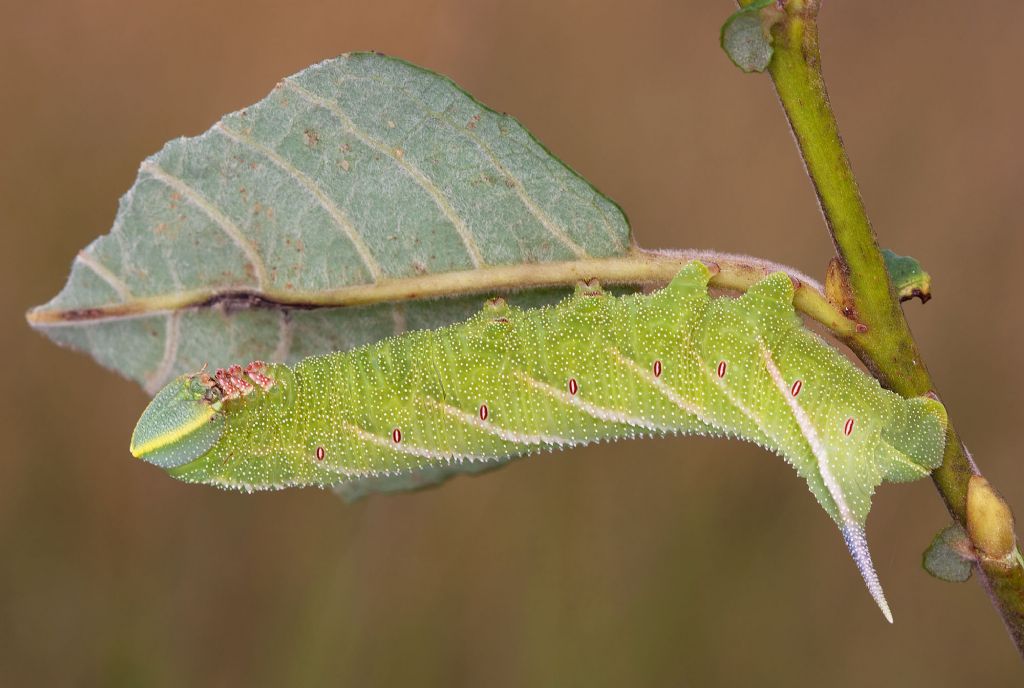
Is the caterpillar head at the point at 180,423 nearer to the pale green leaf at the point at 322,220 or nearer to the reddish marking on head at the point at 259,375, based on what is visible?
the reddish marking on head at the point at 259,375

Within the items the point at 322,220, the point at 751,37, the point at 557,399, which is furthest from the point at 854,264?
the point at 322,220

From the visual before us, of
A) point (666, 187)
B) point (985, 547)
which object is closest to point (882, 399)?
point (985, 547)

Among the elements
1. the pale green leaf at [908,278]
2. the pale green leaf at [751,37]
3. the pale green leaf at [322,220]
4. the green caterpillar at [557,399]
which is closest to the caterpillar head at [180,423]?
the green caterpillar at [557,399]

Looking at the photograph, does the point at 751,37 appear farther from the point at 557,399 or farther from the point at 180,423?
the point at 180,423

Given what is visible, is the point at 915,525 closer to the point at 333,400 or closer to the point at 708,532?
the point at 708,532

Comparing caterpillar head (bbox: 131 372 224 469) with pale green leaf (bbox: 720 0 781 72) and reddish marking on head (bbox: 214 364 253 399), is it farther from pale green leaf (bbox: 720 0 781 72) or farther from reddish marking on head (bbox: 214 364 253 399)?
pale green leaf (bbox: 720 0 781 72)
